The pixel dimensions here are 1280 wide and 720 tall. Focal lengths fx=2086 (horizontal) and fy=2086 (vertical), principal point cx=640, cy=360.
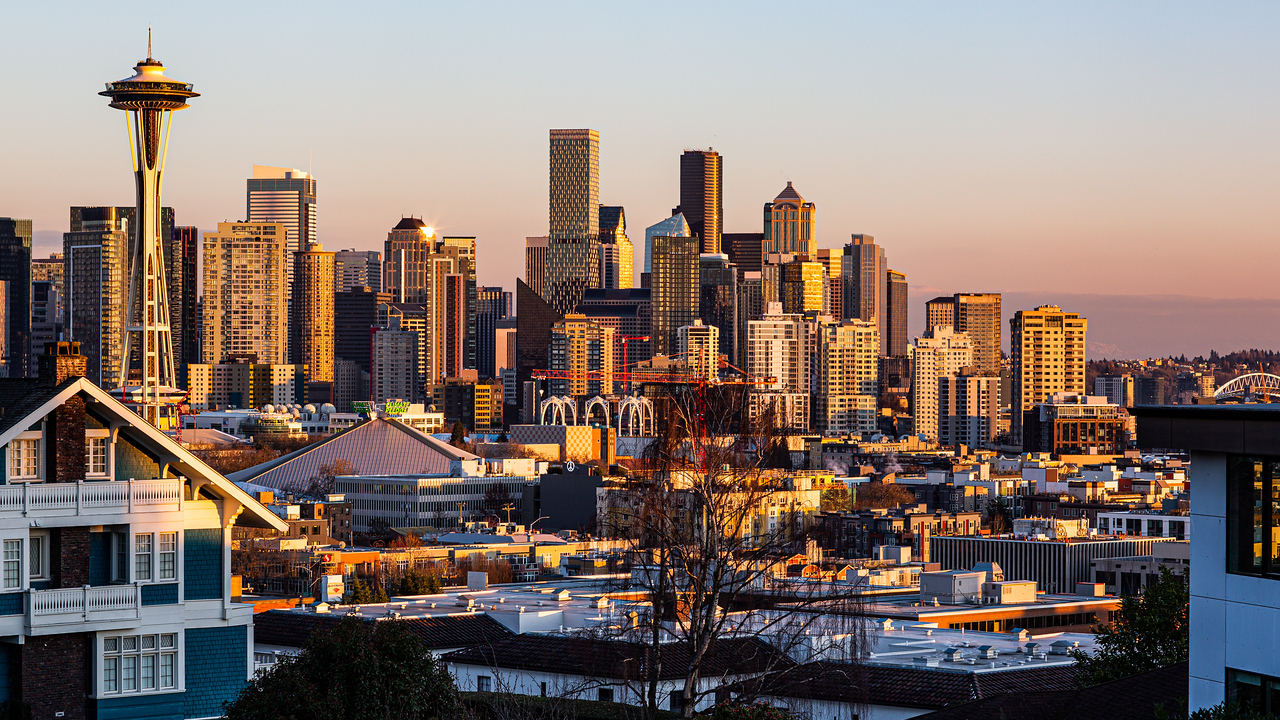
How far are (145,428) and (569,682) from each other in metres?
15.8

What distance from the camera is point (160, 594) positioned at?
75.9 feet

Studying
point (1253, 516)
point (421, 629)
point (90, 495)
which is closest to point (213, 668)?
point (90, 495)

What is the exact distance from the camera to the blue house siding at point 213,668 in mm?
23562

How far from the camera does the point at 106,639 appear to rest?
22.8 metres

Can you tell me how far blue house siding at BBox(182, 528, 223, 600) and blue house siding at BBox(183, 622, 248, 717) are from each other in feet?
1.45

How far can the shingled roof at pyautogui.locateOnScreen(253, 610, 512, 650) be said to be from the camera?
43.3 m

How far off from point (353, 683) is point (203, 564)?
246cm

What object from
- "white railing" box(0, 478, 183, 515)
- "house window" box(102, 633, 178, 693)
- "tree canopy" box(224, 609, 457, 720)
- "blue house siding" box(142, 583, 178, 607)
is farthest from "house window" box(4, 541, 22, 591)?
"tree canopy" box(224, 609, 457, 720)

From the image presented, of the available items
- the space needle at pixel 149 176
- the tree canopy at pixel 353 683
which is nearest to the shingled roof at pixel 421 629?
the tree canopy at pixel 353 683

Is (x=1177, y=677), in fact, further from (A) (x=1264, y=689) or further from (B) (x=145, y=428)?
(B) (x=145, y=428)

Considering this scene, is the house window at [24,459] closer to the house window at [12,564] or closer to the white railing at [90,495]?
the white railing at [90,495]

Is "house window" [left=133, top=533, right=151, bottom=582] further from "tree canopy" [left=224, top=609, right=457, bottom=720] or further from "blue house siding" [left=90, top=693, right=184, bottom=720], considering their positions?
"tree canopy" [left=224, top=609, right=457, bottom=720]

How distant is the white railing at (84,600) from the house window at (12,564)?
0.84ft

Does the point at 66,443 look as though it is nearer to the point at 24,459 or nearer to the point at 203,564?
the point at 24,459
